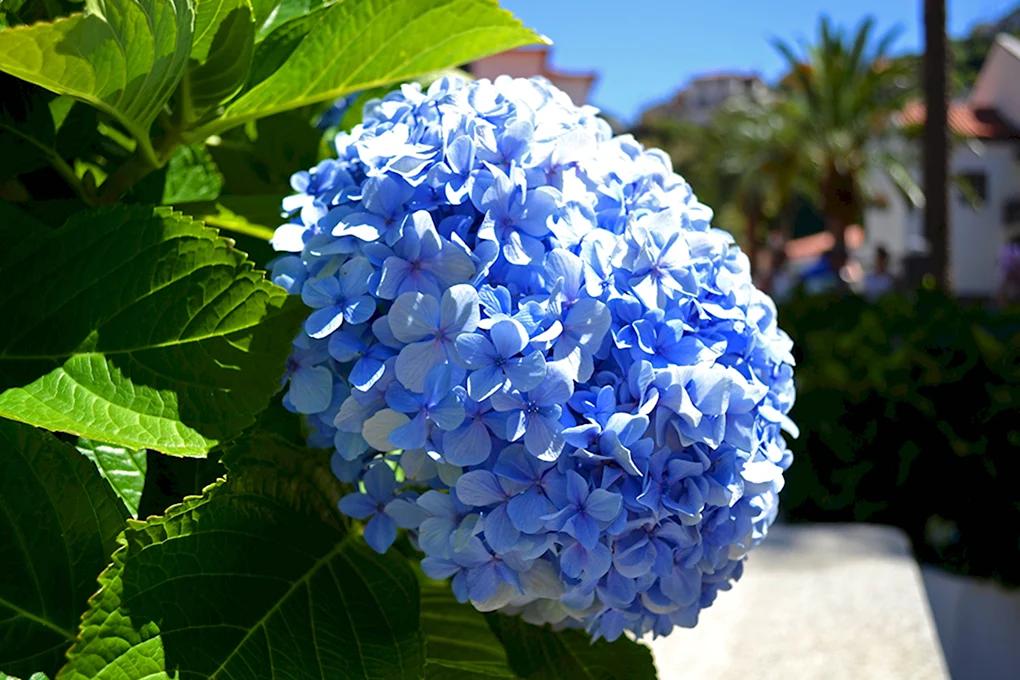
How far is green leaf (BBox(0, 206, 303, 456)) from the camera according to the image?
625 millimetres

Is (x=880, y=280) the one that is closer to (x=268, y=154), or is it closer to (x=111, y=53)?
(x=268, y=154)

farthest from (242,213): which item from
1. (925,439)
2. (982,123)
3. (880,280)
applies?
(982,123)

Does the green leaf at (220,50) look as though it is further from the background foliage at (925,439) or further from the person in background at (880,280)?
the person in background at (880,280)

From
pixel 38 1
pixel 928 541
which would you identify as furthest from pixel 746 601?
pixel 38 1

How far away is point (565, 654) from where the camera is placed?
816 mm

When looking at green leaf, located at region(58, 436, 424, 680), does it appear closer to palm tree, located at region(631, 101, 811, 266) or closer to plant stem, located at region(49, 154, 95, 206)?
plant stem, located at region(49, 154, 95, 206)

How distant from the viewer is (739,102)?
81.1ft

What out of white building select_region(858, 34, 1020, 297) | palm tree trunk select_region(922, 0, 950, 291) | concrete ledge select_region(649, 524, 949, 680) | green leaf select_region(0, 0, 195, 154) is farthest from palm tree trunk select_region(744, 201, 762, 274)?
green leaf select_region(0, 0, 195, 154)

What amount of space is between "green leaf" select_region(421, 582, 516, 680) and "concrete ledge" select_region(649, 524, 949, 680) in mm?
2009

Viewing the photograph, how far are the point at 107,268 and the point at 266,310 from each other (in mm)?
109

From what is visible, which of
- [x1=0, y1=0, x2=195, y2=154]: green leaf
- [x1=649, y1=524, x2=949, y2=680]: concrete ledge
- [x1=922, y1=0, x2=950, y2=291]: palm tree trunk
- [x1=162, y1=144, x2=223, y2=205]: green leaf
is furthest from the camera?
[x1=922, y1=0, x2=950, y2=291]: palm tree trunk

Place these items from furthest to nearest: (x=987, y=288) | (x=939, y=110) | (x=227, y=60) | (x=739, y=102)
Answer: (x=987, y=288), (x=739, y=102), (x=939, y=110), (x=227, y=60)

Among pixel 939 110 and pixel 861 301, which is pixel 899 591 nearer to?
pixel 861 301

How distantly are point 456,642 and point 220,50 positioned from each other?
1.73ft
